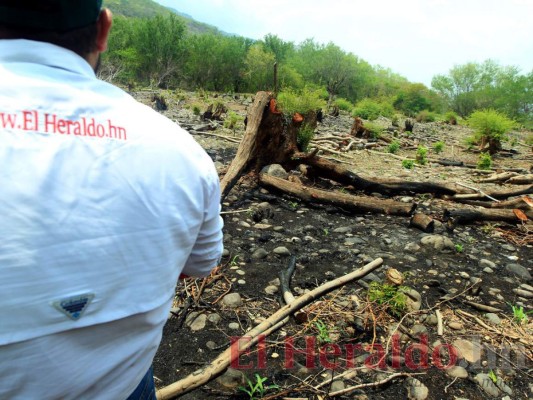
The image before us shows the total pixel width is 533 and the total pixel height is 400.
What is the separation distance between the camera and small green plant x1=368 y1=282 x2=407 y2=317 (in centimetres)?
301

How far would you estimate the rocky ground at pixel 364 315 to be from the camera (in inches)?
93.0

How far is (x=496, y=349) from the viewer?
2691mm

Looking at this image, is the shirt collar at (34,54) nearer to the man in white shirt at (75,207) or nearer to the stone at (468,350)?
the man in white shirt at (75,207)

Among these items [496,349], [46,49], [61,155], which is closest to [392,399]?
[496,349]

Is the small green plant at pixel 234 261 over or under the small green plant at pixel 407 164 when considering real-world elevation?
under

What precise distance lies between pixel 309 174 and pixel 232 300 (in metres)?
3.99

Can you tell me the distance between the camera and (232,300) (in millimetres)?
3100

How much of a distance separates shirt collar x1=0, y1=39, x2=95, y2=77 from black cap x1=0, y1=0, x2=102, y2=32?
0.15 feet

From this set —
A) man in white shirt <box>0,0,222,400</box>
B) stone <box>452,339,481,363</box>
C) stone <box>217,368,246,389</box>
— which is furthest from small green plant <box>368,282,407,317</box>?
man in white shirt <box>0,0,222,400</box>

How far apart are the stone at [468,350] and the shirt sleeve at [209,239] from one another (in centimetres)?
233

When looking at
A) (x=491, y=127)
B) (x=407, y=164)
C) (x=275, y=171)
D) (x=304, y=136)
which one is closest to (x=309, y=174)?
(x=275, y=171)

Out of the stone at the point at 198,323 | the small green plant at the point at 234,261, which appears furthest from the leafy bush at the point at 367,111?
the stone at the point at 198,323

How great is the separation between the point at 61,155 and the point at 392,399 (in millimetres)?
2367

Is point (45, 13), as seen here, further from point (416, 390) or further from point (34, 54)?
point (416, 390)
